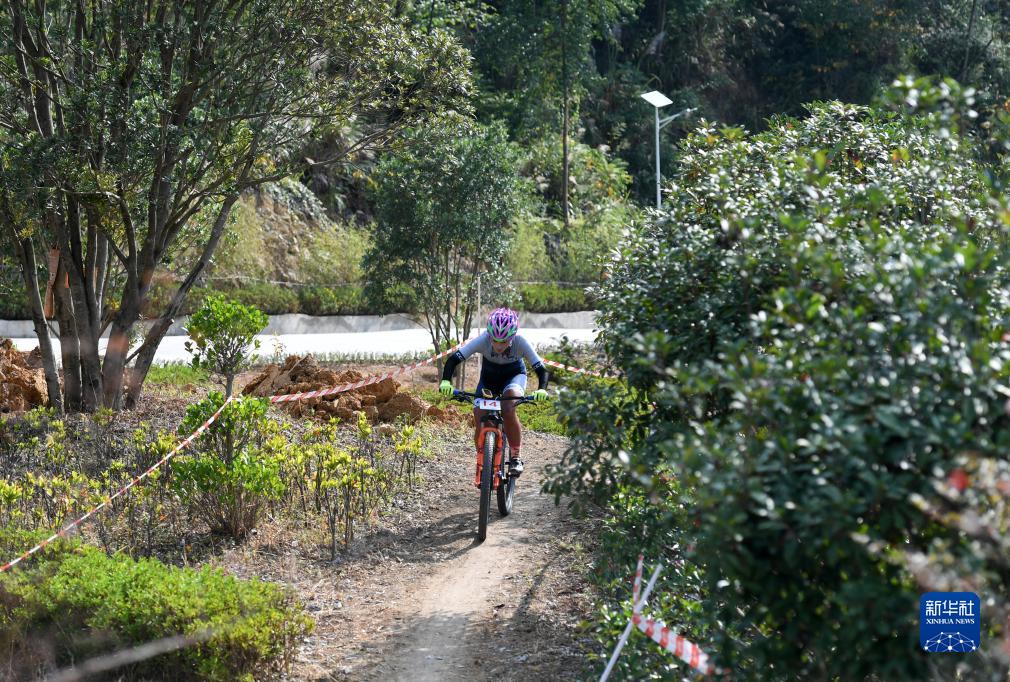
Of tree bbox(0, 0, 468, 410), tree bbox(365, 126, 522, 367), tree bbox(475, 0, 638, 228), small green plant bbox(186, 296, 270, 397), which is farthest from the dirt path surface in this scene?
tree bbox(475, 0, 638, 228)

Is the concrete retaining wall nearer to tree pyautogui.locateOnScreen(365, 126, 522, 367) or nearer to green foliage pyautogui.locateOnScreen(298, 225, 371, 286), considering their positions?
green foliage pyautogui.locateOnScreen(298, 225, 371, 286)

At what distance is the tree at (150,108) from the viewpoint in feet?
29.1

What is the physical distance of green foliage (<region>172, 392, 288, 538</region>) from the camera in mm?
Result: 6996

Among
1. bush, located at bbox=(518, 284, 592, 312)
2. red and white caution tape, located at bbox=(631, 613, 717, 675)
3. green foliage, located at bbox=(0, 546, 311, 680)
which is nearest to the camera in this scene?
red and white caution tape, located at bbox=(631, 613, 717, 675)

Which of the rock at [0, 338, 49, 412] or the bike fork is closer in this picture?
the bike fork

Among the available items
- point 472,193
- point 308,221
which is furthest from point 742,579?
point 308,221

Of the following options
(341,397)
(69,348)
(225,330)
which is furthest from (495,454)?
(69,348)

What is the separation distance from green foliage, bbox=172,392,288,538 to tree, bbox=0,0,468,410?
8.52 ft

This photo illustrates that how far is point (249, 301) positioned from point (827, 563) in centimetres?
2023

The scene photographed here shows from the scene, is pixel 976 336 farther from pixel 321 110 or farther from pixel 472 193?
pixel 472 193

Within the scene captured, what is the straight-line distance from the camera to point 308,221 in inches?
1005

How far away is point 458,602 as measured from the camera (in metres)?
6.52

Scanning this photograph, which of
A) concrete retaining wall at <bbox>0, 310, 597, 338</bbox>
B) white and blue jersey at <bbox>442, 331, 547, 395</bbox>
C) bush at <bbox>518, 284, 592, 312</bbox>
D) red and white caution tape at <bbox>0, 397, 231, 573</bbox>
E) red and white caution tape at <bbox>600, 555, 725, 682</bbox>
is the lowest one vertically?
red and white caution tape at <bbox>600, 555, 725, 682</bbox>

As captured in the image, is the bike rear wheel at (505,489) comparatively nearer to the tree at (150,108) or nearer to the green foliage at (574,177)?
the tree at (150,108)
